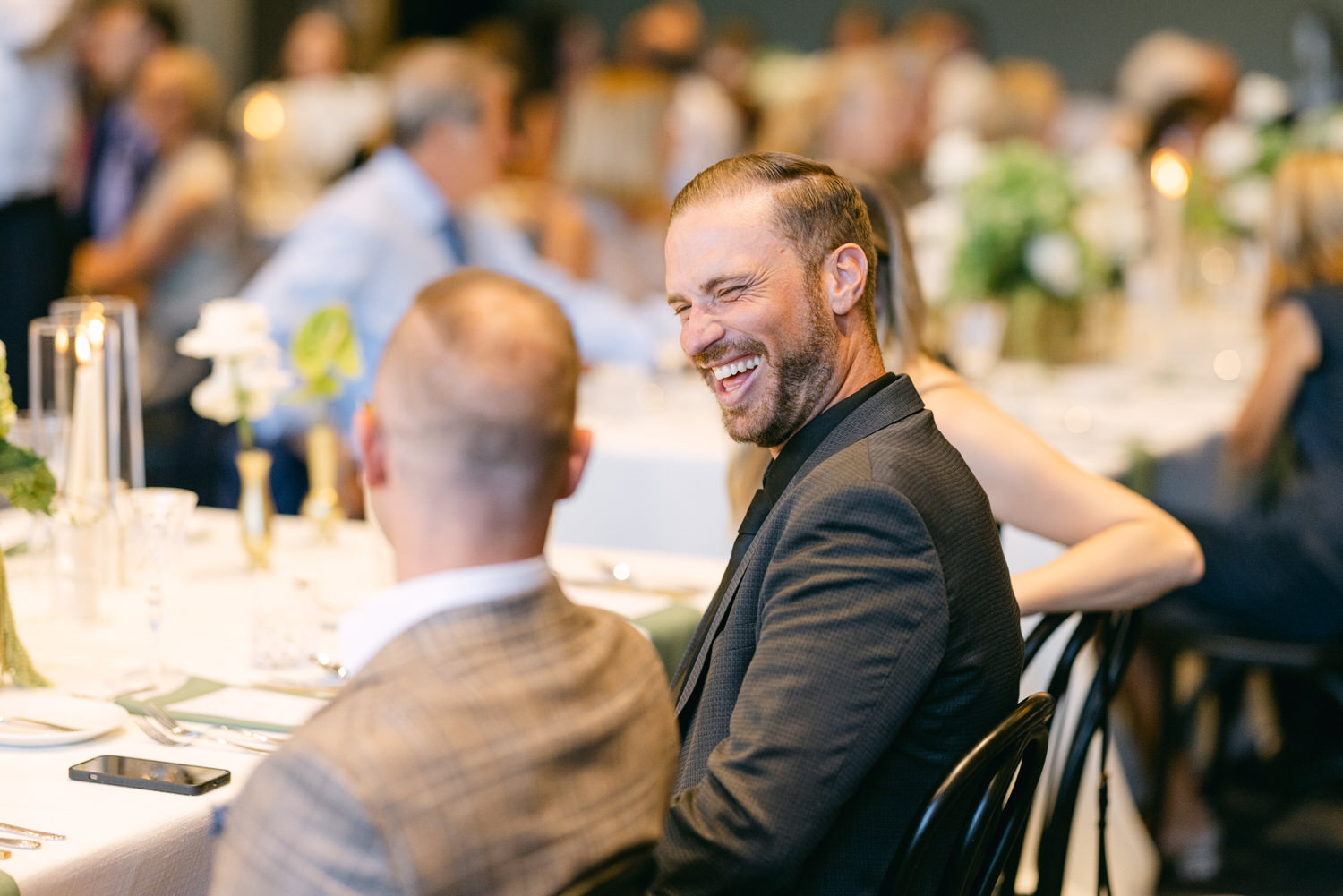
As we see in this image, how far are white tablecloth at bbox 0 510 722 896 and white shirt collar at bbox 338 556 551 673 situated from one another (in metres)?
0.42

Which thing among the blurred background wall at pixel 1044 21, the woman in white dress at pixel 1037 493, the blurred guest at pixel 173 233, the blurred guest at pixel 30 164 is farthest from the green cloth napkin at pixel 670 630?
the blurred background wall at pixel 1044 21

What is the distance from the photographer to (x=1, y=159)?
3.83 metres

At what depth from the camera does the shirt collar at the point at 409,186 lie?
3832mm

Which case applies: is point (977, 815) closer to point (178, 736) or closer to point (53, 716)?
point (178, 736)

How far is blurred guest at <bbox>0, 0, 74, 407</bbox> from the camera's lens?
12.3 feet

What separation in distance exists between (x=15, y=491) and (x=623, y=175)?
3.64 m

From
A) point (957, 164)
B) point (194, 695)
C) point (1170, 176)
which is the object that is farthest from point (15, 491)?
point (1170, 176)

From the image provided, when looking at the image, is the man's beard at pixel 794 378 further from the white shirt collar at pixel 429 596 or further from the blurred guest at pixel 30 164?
the blurred guest at pixel 30 164

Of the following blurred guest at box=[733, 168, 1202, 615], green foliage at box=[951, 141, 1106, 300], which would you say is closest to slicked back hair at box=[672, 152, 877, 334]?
blurred guest at box=[733, 168, 1202, 615]

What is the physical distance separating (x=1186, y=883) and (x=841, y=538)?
7.18 feet

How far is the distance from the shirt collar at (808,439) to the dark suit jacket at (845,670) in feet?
0.05

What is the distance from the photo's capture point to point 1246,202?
18.2 feet

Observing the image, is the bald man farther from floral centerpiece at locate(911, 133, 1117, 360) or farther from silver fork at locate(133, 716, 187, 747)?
floral centerpiece at locate(911, 133, 1117, 360)

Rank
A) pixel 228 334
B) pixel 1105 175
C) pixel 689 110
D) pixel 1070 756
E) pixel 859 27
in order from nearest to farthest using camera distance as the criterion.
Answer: pixel 1070 756
pixel 228 334
pixel 1105 175
pixel 689 110
pixel 859 27
